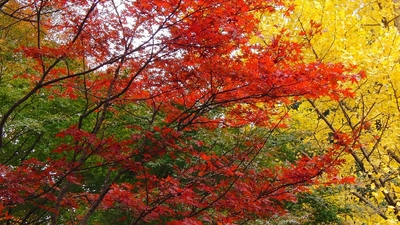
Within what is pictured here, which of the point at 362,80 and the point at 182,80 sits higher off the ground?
the point at 362,80

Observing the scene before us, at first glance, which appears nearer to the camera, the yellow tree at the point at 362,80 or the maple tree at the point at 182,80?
the maple tree at the point at 182,80

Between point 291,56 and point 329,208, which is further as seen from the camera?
point 329,208

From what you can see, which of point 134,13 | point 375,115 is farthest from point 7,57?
point 375,115

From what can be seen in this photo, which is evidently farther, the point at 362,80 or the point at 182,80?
the point at 362,80

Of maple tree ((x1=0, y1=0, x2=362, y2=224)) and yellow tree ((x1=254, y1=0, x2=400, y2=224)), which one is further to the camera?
yellow tree ((x1=254, y1=0, x2=400, y2=224))

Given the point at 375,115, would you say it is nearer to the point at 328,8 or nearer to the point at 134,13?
the point at 328,8

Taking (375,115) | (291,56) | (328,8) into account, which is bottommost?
(291,56)

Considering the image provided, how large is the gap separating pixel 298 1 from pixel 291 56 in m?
1.77

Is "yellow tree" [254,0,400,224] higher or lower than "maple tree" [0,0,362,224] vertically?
higher

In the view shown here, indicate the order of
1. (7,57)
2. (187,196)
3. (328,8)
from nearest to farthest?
1. (187,196)
2. (328,8)
3. (7,57)

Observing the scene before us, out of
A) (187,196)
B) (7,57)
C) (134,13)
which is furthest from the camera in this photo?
(7,57)

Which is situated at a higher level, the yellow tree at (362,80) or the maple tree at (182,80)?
the yellow tree at (362,80)

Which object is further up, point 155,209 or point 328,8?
point 328,8

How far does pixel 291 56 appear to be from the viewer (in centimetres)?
395
